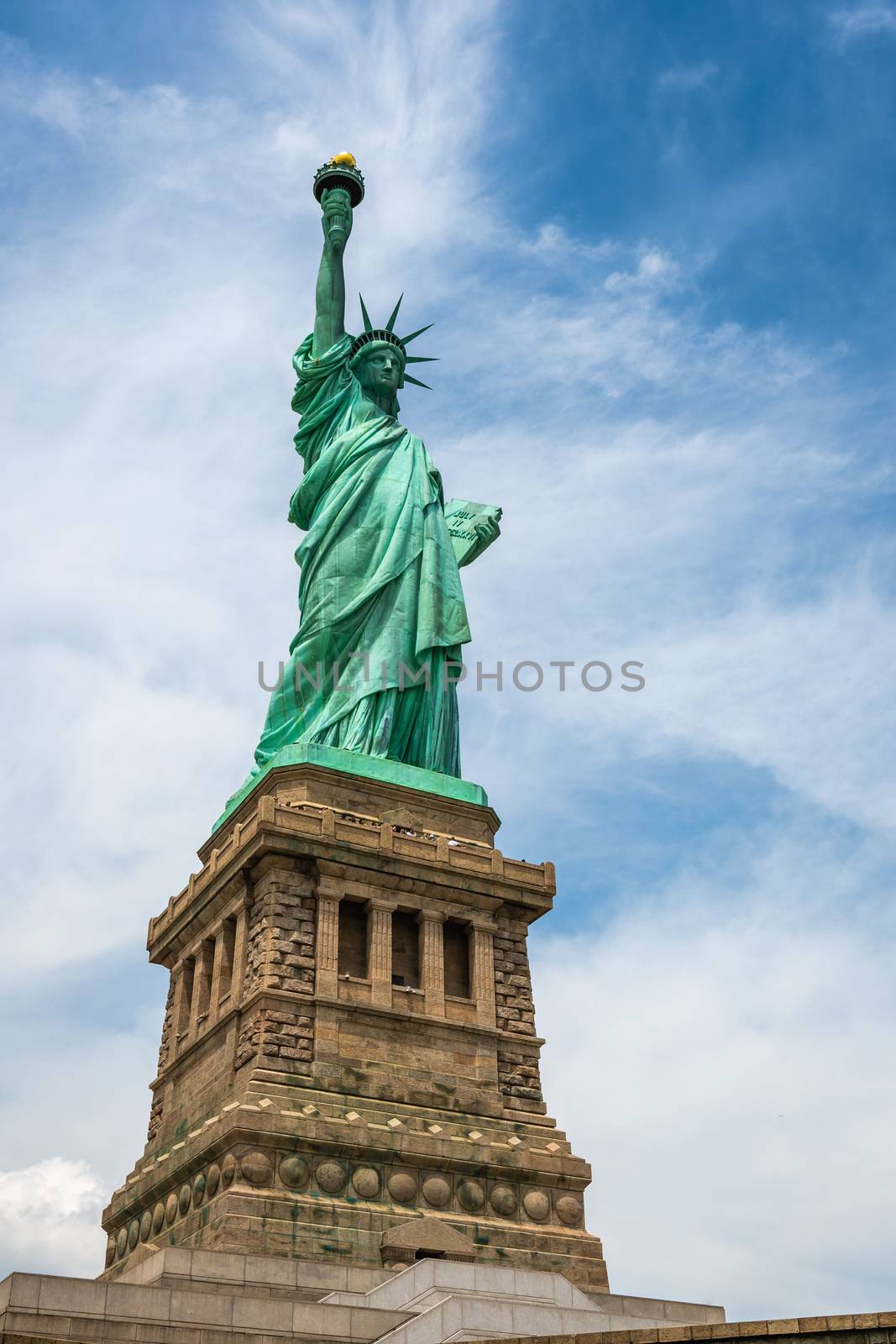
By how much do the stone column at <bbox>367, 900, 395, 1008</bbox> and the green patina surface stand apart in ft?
8.53

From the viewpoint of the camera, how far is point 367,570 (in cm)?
3058

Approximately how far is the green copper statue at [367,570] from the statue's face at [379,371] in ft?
0.08

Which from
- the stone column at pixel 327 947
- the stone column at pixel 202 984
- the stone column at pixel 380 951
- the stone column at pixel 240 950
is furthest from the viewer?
the stone column at pixel 202 984

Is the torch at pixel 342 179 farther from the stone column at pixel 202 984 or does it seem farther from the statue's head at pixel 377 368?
the stone column at pixel 202 984

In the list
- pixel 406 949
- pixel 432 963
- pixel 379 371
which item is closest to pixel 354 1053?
pixel 432 963

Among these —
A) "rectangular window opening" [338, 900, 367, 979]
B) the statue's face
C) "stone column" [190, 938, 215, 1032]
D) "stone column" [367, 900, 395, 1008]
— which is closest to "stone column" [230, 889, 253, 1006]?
"stone column" [190, 938, 215, 1032]

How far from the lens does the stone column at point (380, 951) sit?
2497 centimetres

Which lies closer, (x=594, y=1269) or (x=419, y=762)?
(x=594, y=1269)

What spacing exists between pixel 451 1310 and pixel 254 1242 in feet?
16.9

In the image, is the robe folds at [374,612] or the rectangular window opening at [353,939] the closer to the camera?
the rectangular window opening at [353,939]

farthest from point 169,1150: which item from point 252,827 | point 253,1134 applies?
point 252,827

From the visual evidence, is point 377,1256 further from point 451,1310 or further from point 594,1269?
point 451,1310

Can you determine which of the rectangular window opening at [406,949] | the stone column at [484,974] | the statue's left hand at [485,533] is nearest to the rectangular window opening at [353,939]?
the rectangular window opening at [406,949]

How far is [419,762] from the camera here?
29391mm
